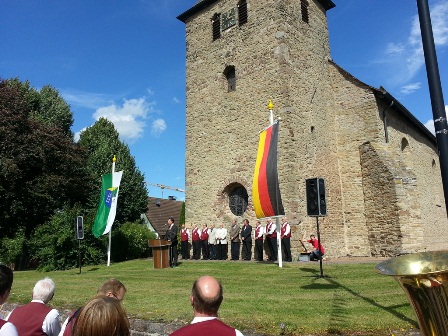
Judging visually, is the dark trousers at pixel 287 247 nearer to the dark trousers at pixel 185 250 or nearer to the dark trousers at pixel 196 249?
the dark trousers at pixel 196 249

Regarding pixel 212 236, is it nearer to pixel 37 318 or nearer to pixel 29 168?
pixel 29 168

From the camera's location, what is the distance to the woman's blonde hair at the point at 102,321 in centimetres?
198

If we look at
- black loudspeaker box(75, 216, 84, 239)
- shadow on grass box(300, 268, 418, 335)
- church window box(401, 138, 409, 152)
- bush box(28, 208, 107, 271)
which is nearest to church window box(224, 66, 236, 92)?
black loudspeaker box(75, 216, 84, 239)

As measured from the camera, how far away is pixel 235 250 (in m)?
15.4

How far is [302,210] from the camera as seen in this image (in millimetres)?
14570

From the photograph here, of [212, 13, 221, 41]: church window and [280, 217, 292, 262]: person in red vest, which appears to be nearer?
[280, 217, 292, 262]: person in red vest

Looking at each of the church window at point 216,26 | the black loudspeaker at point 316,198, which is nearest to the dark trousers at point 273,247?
the black loudspeaker at point 316,198

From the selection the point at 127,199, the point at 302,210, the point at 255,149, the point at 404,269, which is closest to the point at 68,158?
the point at 127,199

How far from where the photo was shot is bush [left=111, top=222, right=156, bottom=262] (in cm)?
2123

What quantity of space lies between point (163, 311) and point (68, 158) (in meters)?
17.6

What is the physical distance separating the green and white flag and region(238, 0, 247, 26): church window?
28.9 ft

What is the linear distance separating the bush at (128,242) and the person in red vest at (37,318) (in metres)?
17.9

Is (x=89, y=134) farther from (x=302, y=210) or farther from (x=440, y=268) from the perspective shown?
(x=440, y=268)

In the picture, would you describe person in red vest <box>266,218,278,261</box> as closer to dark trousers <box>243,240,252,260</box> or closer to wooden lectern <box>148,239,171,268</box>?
dark trousers <box>243,240,252,260</box>
